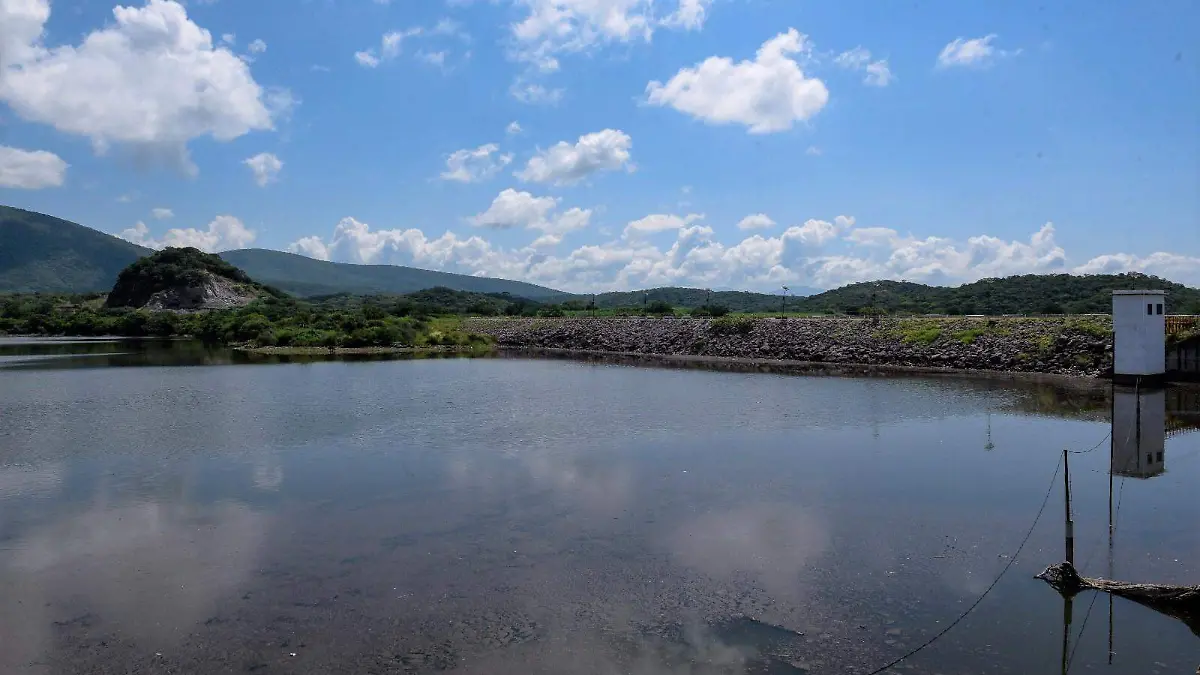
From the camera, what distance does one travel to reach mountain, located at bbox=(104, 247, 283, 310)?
430ft

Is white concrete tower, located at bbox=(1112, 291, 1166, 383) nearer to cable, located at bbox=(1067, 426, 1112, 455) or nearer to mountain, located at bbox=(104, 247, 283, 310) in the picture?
cable, located at bbox=(1067, 426, 1112, 455)

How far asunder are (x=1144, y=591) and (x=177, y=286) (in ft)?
487

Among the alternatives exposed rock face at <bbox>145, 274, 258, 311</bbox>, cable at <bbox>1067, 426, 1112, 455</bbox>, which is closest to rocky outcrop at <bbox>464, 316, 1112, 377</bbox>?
cable at <bbox>1067, 426, 1112, 455</bbox>

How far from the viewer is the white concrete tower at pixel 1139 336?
3019cm

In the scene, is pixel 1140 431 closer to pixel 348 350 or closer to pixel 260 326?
pixel 348 350

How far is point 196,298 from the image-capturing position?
13150 centimetres

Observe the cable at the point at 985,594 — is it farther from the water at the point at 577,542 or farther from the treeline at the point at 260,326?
the treeline at the point at 260,326

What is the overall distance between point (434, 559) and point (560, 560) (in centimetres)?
197

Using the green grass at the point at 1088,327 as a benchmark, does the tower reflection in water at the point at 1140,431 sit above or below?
below

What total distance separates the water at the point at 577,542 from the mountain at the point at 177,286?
385 ft

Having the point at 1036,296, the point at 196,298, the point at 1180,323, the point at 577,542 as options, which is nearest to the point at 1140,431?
the point at 1180,323

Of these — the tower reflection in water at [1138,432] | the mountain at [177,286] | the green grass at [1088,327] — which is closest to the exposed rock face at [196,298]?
the mountain at [177,286]

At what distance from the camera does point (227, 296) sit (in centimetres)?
13700

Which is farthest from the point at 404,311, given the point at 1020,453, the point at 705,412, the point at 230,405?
the point at 1020,453
